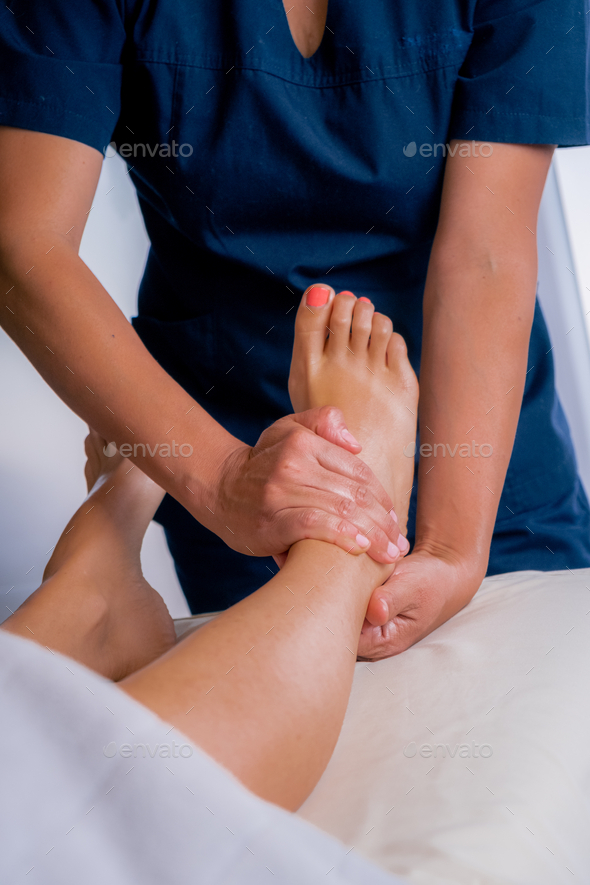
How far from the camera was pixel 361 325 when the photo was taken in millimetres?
843

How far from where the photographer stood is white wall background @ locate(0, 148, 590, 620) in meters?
1.24

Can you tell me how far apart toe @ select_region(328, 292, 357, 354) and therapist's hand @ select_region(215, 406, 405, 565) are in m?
0.17

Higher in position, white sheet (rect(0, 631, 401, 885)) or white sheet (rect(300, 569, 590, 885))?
white sheet (rect(0, 631, 401, 885))

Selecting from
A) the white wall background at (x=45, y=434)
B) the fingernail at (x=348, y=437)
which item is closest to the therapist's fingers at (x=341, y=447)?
the fingernail at (x=348, y=437)

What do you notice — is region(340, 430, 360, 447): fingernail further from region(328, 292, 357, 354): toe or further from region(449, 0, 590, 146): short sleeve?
region(449, 0, 590, 146): short sleeve

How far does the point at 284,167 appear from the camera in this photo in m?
Result: 0.82

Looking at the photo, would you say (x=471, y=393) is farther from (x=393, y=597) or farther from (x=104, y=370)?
(x=104, y=370)

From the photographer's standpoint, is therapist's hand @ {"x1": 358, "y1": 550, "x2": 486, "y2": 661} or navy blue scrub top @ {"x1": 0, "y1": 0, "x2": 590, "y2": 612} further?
navy blue scrub top @ {"x1": 0, "y1": 0, "x2": 590, "y2": 612}

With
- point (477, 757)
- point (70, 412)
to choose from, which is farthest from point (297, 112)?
point (70, 412)

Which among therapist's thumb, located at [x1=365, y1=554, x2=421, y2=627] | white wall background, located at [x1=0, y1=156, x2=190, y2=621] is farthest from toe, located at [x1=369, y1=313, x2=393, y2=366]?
white wall background, located at [x1=0, y1=156, x2=190, y2=621]

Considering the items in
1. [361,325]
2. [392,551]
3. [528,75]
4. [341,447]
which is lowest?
[392,551]

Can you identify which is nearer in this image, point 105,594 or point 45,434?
point 105,594

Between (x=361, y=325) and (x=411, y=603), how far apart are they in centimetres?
34

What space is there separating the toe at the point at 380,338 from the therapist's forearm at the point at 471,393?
0.05m
